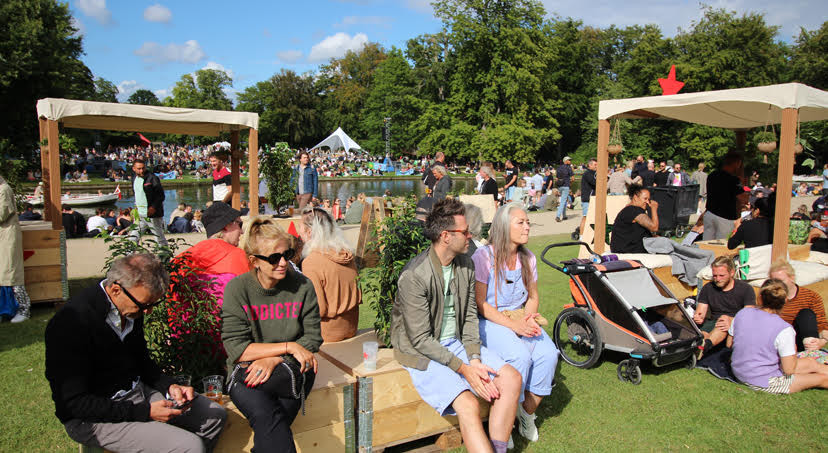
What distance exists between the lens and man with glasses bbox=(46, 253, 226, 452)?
2.41 m

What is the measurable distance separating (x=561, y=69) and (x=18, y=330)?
52.8 meters

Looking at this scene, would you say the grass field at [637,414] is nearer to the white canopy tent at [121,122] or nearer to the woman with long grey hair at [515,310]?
the woman with long grey hair at [515,310]

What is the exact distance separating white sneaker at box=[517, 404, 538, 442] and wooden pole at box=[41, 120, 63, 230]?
6068mm

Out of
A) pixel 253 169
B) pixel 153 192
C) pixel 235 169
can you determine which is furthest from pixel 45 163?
pixel 235 169

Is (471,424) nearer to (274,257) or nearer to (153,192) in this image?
(274,257)

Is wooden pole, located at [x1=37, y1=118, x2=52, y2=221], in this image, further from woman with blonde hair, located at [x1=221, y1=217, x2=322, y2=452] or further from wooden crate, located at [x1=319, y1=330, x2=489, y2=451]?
wooden crate, located at [x1=319, y1=330, x2=489, y2=451]

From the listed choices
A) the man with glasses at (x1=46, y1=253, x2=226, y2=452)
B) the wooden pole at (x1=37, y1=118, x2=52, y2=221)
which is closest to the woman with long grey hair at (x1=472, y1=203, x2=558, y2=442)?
the man with glasses at (x1=46, y1=253, x2=226, y2=452)

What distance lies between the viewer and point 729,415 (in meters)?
4.04

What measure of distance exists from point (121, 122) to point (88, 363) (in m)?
7.21

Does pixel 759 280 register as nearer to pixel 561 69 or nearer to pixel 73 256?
pixel 73 256

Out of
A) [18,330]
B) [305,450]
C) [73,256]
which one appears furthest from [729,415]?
[73,256]

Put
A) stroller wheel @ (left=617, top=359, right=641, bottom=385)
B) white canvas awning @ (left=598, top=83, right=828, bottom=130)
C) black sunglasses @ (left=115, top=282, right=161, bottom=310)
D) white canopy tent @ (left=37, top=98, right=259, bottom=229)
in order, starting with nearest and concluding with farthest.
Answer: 1. black sunglasses @ (left=115, top=282, right=161, bottom=310)
2. stroller wheel @ (left=617, top=359, right=641, bottom=385)
3. white canvas awning @ (left=598, top=83, right=828, bottom=130)
4. white canopy tent @ (left=37, top=98, right=259, bottom=229)

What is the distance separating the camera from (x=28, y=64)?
28.2 meters

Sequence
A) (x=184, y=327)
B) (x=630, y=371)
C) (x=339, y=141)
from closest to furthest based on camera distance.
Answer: (x=184, y=327), (x=630, y=371), (x=339, y=141)
